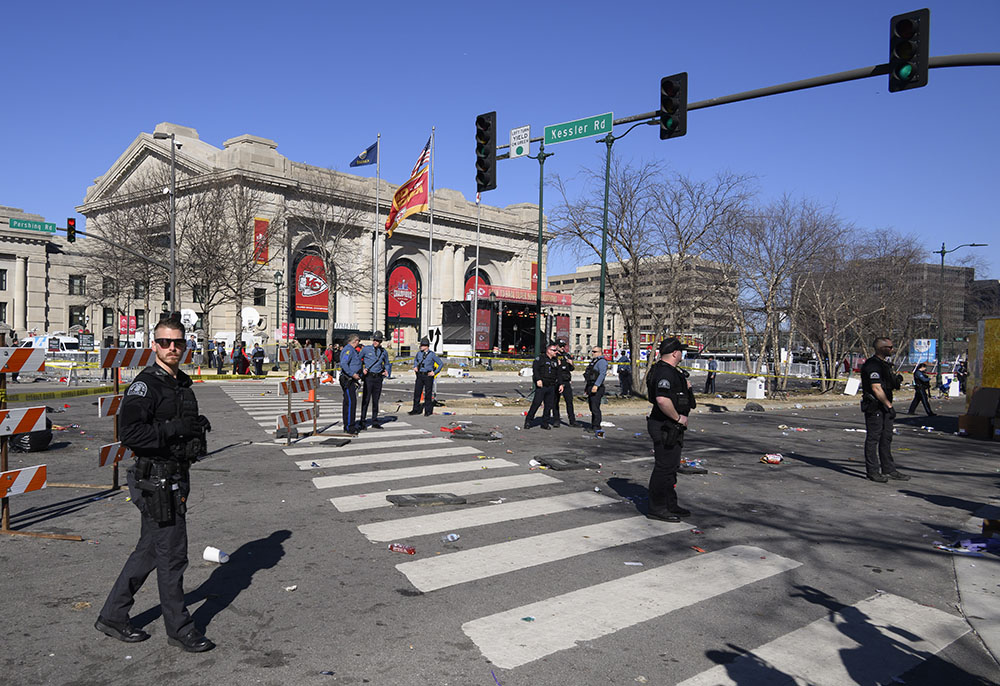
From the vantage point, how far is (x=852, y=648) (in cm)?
438

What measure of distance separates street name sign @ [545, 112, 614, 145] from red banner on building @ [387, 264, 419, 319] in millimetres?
58597

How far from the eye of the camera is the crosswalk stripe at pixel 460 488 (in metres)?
7.78

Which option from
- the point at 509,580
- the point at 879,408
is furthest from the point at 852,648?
the point at 879,408

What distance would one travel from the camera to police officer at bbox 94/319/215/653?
13.1 ft

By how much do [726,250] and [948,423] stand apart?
955cm

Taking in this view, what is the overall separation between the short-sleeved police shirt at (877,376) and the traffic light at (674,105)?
4.57 metres

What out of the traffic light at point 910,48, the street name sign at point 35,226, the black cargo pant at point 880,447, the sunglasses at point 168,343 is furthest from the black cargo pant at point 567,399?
the street name sign at point 35,226

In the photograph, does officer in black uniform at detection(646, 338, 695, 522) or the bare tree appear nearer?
officer in black uniform at detection(646, 338, 695, 522)

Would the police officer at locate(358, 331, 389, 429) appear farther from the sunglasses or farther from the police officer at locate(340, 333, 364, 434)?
the sunglasses

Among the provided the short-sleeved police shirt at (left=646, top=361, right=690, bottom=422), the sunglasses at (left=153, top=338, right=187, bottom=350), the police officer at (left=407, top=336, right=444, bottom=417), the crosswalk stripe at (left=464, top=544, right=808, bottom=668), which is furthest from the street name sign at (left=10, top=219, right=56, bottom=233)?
the crosswalk stripe at (left=464, top=544, right=808, bottom=668)

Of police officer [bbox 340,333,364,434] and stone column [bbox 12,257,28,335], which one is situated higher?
stone column [bbox 12,257,28,335]

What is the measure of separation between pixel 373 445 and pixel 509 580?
684 centimetres

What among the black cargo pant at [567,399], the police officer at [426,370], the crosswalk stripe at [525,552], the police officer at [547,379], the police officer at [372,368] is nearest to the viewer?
the crosswalk stripe at [525,552]

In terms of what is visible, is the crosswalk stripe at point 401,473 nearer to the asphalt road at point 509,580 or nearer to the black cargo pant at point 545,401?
the asphalt road at point 509,580
